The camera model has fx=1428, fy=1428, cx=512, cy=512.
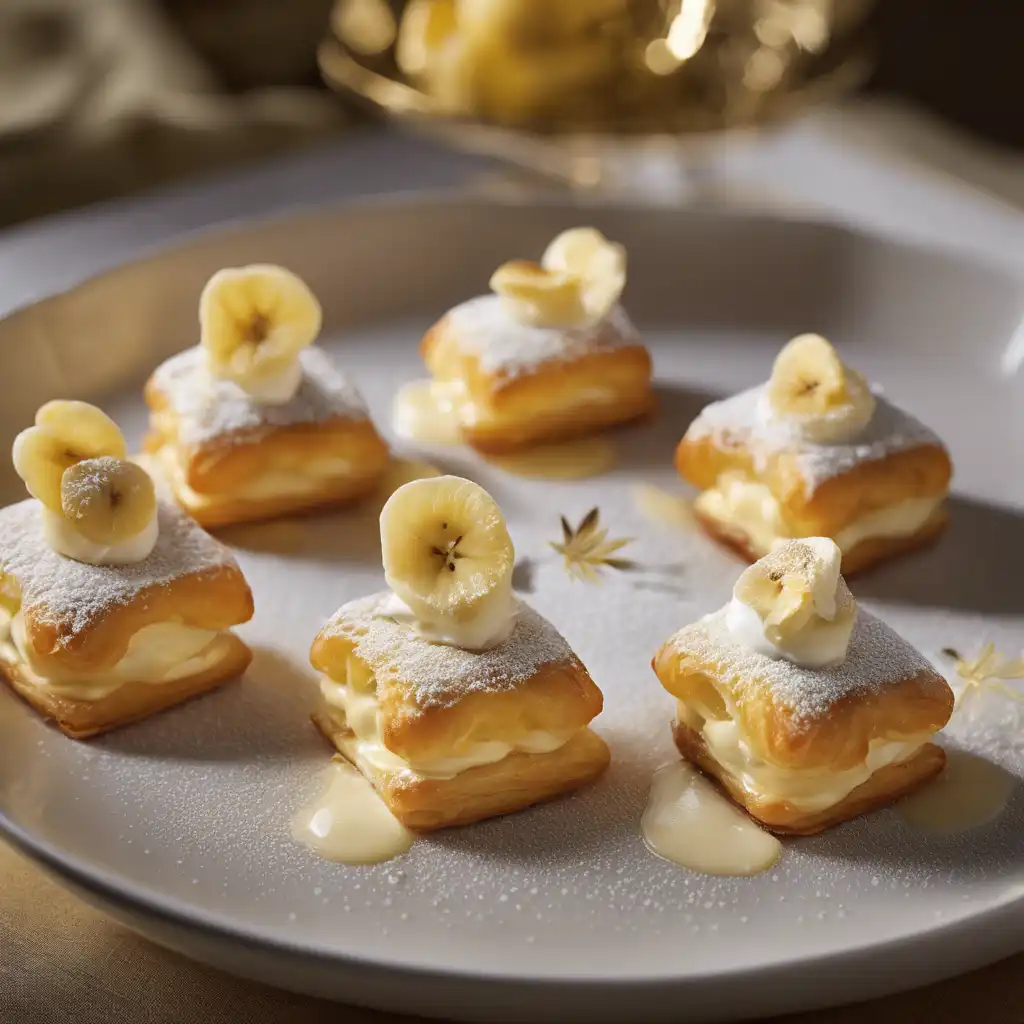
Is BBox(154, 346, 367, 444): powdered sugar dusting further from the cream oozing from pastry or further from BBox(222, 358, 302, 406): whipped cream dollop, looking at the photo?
the cream oozing from pastry

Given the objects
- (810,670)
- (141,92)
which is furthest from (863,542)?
(141,92)

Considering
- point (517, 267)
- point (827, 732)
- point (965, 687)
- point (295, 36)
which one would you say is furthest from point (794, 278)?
point (295, 36)

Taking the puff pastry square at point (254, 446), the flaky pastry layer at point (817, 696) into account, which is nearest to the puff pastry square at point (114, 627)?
the puff pastry square at point (254, 446)

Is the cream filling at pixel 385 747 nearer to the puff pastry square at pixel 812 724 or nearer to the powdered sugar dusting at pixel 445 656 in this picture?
the powdered sugar dusting at pixel 445 656

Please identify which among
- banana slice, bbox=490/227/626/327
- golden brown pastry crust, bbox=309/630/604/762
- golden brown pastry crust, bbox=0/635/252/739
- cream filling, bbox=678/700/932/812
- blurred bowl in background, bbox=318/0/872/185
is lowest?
golden brown pastry crust, bbox=0/635/252/739

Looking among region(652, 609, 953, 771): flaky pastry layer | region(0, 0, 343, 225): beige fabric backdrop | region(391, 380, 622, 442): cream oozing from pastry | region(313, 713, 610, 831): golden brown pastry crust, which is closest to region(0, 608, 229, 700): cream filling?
region(313, 713, 610, 831): golden brown pastry crust

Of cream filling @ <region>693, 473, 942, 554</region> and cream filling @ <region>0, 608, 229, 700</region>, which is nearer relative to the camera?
cream filling @ <region>0, 608, 229, 700</region>
